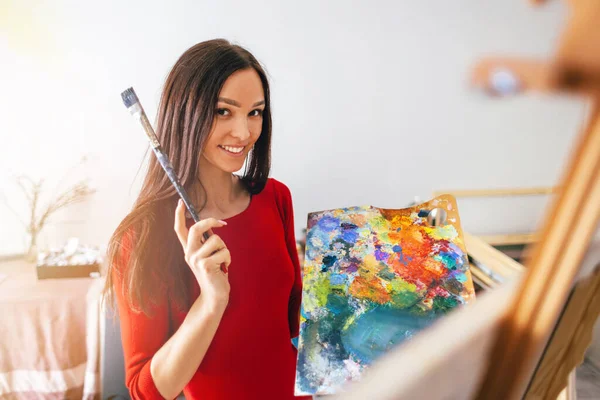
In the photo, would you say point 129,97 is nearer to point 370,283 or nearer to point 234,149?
point 234,149

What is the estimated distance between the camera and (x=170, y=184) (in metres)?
0.80

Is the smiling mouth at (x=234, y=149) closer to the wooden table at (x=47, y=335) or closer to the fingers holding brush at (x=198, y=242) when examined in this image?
the fingers holding brush at (x=198, y=242)

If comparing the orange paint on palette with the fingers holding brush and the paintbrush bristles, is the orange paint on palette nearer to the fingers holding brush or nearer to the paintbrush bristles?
the fingers holding brush

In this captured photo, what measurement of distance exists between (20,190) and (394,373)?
1016 millimetres

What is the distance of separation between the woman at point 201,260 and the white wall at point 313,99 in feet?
0.29

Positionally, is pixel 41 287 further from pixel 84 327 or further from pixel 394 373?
pixel 394 373

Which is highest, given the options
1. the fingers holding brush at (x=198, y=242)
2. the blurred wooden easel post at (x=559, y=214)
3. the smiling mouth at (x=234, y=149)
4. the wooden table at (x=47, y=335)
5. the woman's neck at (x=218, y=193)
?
the blurred wooden easel post at (x=559, y=214)

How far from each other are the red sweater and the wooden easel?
2.00ft

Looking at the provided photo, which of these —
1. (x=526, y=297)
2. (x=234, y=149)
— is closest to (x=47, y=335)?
(x=234, y=149)

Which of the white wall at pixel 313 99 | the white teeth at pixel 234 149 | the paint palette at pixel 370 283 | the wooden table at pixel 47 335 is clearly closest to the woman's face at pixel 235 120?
the white teeth at pixel 234 149

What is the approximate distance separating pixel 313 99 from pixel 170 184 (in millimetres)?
414

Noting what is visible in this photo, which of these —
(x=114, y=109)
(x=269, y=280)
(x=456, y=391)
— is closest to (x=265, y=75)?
(x=114, y=109)

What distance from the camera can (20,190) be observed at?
958mm

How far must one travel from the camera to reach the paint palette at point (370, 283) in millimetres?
836
